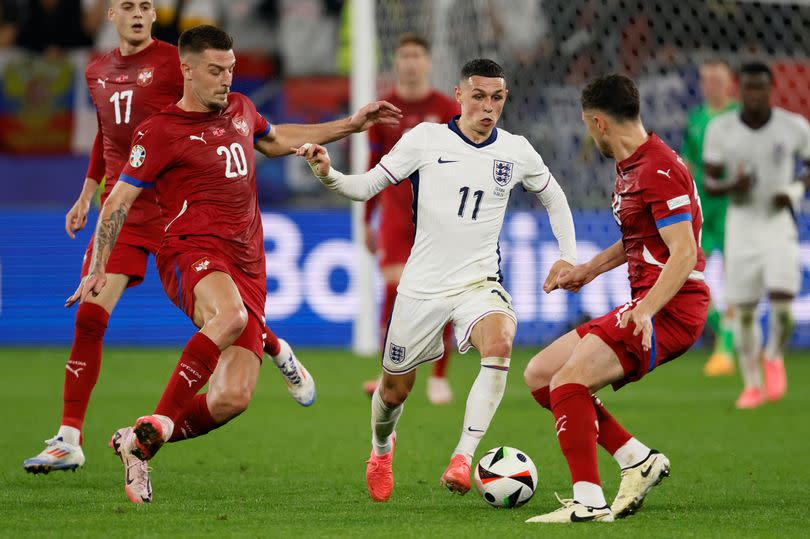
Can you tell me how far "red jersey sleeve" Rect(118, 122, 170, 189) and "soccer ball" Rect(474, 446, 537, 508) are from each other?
206cm

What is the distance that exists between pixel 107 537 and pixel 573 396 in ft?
6.61

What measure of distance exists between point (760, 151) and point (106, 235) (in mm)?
6521

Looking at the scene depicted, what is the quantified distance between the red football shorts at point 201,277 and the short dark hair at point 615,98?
1.87 meters

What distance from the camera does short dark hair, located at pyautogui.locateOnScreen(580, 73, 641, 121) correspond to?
627 cm

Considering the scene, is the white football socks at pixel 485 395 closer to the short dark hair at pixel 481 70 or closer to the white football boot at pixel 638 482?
the white football boot at pixel 638 482

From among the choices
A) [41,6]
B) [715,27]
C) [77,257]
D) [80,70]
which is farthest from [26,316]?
[715,27]

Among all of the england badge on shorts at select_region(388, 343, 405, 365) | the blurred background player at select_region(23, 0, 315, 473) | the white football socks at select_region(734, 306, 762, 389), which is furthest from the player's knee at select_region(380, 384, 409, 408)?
the white football socks at select_region(734, 306, 762, 389)

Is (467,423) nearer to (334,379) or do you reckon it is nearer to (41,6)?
(334,379)

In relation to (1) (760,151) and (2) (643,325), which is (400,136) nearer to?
(1) (760,151)

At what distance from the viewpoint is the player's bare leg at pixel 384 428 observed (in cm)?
→ 661

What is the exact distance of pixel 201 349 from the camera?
634 cm

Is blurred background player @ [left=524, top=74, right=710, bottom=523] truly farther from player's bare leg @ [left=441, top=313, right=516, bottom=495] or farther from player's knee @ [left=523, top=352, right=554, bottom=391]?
player's bare leg @ [left=441, top=313, right=516, bottom=495]

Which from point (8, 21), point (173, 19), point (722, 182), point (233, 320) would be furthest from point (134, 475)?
point (8, 21)

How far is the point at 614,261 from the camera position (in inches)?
263
